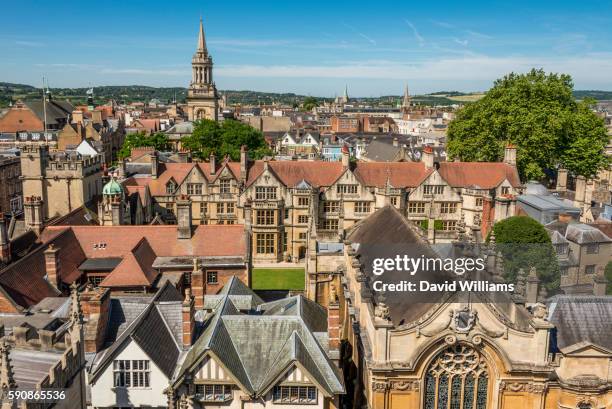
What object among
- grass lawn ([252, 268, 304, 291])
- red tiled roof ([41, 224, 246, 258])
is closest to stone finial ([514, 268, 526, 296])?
red tiled roof ([41, 224, 246, 258])

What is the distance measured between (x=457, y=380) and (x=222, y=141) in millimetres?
65653

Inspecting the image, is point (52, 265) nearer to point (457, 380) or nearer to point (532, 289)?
point (457, 380)

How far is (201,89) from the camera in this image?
136 m

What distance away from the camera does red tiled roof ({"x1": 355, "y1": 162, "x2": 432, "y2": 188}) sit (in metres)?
56.2

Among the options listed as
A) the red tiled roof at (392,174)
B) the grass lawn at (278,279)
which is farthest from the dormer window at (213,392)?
the red tiled roof at (392,174)

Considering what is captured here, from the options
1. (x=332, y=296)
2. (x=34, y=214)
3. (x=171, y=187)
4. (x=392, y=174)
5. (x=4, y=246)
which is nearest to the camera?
(x=332, y=296)

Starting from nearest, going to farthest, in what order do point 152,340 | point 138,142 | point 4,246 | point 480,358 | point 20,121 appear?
point 480,358 → point 152,340 → point 4,246 → point 138,142 → point 20,121

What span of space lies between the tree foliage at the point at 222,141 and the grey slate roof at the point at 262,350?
5749 centimetres

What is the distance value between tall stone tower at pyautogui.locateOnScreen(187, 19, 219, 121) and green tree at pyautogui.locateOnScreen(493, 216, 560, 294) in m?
108

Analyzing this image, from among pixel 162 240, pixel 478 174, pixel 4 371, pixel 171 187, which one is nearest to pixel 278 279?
pixel 162 240

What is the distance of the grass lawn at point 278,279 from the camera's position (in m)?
45.7

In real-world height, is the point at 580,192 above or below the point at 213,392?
above

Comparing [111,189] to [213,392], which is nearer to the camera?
[213,392]

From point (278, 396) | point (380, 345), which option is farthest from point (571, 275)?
point (278, 396)
